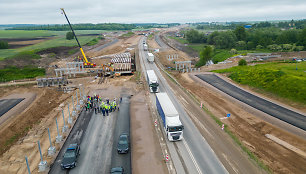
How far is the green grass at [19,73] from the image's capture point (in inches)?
2472

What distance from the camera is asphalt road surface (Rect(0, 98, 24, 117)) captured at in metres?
40.1

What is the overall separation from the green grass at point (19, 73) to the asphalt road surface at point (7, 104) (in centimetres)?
1977

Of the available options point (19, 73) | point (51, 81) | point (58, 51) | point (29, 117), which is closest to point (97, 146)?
point (29, 117)

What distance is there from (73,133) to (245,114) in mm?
27856

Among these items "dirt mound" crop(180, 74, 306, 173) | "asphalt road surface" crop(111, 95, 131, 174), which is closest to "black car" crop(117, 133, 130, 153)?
"asphalt road surface" crop(111, 95, 131, 174)

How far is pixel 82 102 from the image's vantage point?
128 ft

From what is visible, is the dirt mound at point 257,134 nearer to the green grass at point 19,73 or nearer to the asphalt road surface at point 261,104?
the asphalt road surface at point 261,104

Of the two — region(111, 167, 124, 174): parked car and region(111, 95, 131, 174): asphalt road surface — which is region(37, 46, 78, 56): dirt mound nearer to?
region(111, 95, 131, 174): asphalt road surface

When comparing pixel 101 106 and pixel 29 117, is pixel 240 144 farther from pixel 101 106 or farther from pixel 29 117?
pixel 29 117

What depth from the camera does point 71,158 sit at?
2166cm

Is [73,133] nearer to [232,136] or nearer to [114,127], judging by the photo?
[114,127]

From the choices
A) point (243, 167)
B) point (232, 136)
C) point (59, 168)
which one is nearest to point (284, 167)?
point (243, 167)

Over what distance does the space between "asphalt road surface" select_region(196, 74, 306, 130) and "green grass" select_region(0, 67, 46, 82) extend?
178 ft

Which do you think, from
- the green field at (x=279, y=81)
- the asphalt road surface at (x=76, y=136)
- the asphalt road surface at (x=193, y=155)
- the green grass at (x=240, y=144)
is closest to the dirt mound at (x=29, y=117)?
the asphalt road surface at (x=76, y=136)
